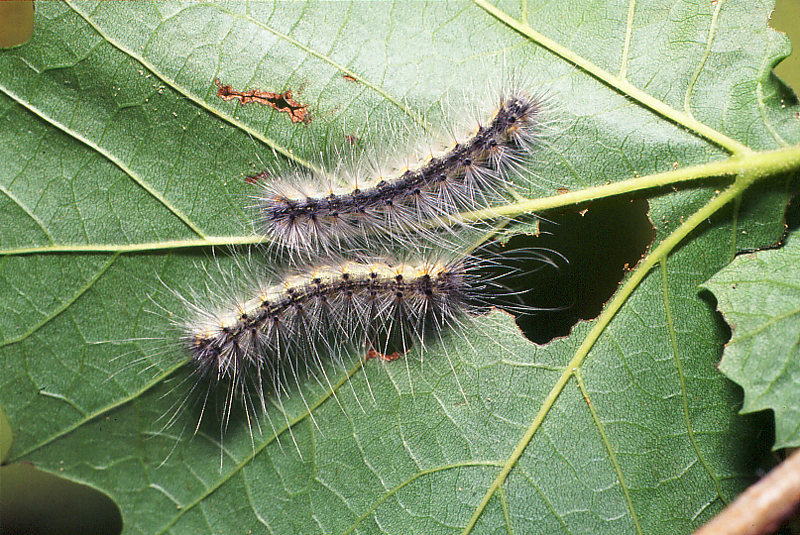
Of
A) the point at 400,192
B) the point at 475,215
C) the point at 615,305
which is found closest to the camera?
the point at 615,305

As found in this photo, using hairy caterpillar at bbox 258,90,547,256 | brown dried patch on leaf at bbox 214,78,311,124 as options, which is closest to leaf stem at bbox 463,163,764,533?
hairy caterpillar at bbox 258,90,547,256

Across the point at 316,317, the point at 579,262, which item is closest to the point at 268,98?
the point at 316,317

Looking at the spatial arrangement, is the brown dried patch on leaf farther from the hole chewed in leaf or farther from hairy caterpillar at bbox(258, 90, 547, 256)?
the hole chewed in leaf

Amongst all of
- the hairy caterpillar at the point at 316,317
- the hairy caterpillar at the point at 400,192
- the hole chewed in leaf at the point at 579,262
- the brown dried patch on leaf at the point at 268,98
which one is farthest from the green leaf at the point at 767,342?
the brown dried patch on leaf at the point at 268,98

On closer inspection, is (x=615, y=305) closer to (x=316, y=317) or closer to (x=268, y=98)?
(x=316, y=317)

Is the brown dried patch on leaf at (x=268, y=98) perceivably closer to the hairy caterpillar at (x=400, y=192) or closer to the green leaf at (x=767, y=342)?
the hairy caterpillar at (x=400, y=192)

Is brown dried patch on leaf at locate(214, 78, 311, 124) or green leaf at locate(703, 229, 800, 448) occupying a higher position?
brown dried patch on leaf at locate(214, 78, 311, 124)
